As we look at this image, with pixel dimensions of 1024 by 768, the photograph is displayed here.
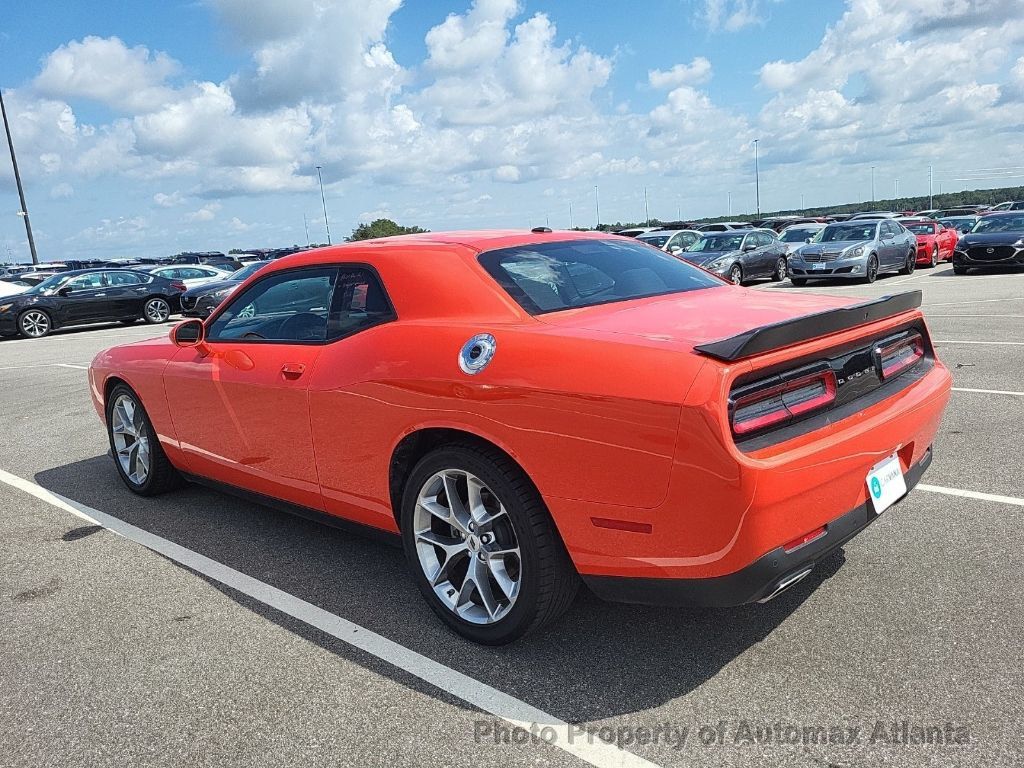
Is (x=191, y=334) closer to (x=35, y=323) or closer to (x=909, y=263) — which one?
(x=35, y=323)

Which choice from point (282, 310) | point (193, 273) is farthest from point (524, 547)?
point (193, 273)

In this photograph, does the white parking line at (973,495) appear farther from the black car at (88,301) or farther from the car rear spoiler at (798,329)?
the black car at (88,301)

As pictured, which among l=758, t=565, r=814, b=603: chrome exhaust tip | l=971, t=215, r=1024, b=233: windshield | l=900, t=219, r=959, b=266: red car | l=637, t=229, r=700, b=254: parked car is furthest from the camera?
l=900, t=219, r=959, b=266: red car

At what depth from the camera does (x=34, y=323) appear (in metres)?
18.4

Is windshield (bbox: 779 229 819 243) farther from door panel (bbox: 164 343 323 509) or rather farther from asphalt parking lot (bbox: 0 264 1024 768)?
door panel (bbox: 164 343 323 509)

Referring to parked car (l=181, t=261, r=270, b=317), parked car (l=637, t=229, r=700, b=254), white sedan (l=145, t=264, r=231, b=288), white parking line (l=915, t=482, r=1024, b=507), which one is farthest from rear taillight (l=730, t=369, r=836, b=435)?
white sedan (l=145, t=264, r=231, b=288)

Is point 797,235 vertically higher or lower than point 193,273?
lower

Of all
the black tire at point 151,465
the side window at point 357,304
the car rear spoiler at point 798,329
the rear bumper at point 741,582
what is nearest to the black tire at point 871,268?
the car rear spoiler at point 798,329

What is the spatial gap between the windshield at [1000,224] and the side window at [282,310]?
20.7 meters

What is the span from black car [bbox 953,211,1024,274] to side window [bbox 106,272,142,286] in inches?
779

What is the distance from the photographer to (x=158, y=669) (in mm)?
3045

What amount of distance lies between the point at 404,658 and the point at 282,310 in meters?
1.87

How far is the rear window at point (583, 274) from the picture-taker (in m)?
3.34

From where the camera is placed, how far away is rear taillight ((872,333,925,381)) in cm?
308
